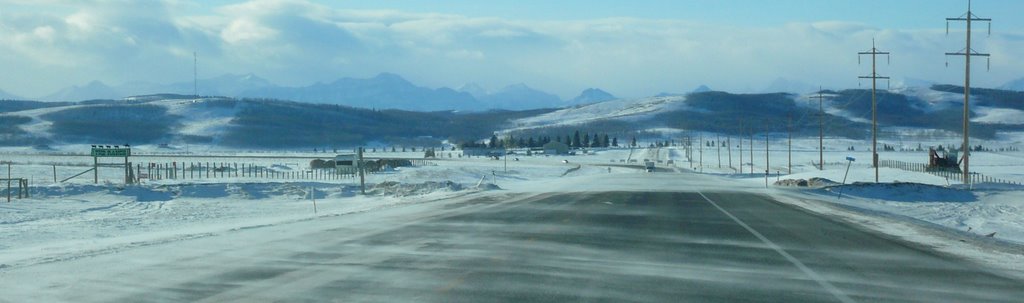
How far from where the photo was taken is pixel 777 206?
36.4 meters

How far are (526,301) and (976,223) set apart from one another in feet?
82.1

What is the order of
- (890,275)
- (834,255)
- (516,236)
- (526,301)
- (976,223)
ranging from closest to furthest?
(526,301) → (890,275) → (834,255) → (516,236) → (976,223)

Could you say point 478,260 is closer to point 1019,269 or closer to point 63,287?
point 63,287

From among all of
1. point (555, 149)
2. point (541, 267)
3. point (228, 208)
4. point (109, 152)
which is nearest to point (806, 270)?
point (541, 267)

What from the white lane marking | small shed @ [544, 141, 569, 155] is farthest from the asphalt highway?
small shed @ [544, 141, 569, 155]

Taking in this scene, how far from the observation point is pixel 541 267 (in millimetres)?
14945

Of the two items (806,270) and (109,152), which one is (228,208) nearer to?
(109,152)

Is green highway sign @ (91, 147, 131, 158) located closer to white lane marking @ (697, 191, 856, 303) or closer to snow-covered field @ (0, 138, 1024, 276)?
snow-covered field @ (0, 138, 1024, 276)

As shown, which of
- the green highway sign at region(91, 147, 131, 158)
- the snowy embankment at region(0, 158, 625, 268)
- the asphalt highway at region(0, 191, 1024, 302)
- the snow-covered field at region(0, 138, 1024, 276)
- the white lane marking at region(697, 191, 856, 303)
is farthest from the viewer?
the green highway sign at region(91, 147, 131, 158)

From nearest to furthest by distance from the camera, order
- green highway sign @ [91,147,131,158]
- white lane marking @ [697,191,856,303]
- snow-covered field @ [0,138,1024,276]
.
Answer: white lane marking @ [697,191,856,303], snow-covered field @ [0,138,1024,276], green highway sign @ [91,147,131,158]

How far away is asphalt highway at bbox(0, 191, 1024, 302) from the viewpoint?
12.2 metres

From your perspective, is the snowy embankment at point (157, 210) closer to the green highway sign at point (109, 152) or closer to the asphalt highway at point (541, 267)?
the asphalt highway at point (541, 267)

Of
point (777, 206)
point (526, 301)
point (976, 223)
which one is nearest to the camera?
point (526, 301)

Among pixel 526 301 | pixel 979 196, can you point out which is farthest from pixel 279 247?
pixel 979 196
